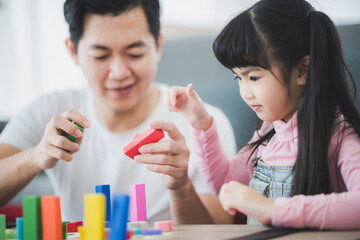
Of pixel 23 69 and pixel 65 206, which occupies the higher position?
pixel 23 69

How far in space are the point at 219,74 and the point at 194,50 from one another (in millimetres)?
174

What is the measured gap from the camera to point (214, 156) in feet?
3.72

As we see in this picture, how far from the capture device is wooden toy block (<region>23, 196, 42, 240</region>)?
2.26 feet

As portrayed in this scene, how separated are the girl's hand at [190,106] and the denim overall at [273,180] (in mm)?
183

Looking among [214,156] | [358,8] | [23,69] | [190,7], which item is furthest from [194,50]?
[23,69]

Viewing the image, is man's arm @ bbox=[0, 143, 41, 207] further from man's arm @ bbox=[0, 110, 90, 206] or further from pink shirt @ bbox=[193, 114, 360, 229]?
pink shirt @ bbox=[193, 114, 360, 229]

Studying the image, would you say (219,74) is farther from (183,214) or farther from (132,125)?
(183,214)

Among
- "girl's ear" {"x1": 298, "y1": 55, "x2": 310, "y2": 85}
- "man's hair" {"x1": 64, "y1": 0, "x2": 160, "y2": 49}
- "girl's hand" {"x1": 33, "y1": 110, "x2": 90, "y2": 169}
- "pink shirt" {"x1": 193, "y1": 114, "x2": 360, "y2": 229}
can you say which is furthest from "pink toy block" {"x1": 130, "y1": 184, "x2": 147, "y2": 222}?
"man's hair" {"x1": 64, "y1": 0, "x2": 160, "y2": 49}

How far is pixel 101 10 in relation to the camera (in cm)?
130

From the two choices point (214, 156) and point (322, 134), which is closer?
point (322, 134)

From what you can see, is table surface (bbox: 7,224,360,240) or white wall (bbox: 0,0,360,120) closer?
table surface (bbox: 7,224,360,240)

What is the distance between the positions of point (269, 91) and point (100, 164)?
2.40ft

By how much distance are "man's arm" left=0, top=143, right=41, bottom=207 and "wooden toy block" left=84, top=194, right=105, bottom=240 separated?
61 centimetres

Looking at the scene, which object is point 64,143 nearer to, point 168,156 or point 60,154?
point 60,154
